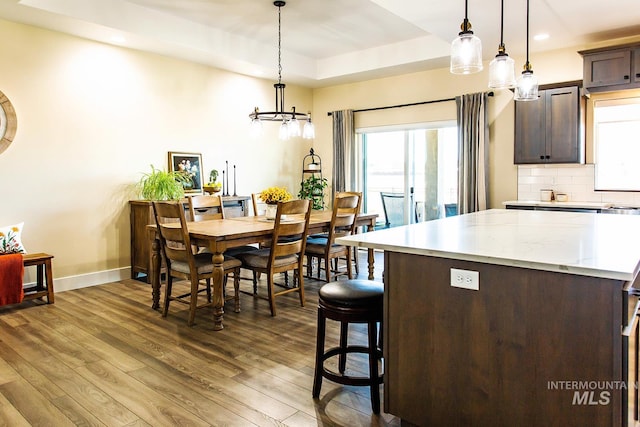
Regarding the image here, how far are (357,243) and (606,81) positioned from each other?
4.16 m

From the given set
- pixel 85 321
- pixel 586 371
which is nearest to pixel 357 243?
pixel 586 371

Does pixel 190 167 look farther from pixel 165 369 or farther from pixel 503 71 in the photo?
pixel 503 71

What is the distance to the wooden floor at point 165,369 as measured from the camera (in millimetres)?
2287

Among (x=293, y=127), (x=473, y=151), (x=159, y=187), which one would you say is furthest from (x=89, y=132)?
(x=473, y=151)

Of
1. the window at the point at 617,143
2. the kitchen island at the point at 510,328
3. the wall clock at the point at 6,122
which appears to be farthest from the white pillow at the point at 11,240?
the window at the point at 617,143

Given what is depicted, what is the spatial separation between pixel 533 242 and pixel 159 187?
4.37 meters

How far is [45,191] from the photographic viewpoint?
4.74 metres

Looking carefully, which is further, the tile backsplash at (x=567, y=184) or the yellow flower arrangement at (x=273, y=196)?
the tile backsplash at (x=567, y=184)

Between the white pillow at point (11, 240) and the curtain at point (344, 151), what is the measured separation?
464 cm

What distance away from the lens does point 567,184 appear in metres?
5.48

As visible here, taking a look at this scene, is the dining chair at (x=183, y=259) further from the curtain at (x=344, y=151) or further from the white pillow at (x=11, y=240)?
the curtain at (x=344, y=151)

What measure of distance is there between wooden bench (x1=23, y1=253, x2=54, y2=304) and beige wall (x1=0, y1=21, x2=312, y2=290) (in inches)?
14.8

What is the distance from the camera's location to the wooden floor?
2.29 meters

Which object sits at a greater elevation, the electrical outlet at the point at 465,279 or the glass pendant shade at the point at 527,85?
the glass pendant shade at the point at 527,85
